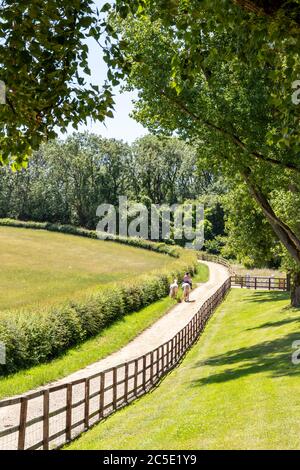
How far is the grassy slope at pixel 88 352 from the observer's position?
66.8ft

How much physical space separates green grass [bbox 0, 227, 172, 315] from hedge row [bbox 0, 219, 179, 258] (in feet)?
7.30

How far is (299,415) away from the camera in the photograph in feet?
42.0

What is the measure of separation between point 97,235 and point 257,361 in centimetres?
7631

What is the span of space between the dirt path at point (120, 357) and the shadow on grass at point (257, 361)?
4.40m

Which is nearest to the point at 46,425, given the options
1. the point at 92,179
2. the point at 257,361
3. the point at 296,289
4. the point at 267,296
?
the point at 257,361

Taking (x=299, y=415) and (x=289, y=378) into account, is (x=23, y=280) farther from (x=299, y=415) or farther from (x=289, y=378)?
(x=299, y=415)

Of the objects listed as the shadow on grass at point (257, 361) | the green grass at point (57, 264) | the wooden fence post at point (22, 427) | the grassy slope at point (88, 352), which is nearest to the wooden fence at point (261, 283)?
the green grass at point (57, 264)

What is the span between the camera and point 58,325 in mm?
26797

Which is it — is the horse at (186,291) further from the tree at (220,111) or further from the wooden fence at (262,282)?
the tree at (220,111)

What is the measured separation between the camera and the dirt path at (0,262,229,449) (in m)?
14.1

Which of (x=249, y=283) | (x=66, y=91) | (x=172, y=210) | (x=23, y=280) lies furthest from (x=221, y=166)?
(x=172, y=210)

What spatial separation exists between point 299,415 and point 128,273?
5318cm

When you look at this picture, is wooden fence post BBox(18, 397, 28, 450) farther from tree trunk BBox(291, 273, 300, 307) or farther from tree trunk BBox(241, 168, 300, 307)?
tree trunk BBox(291, 273, 300, 307)

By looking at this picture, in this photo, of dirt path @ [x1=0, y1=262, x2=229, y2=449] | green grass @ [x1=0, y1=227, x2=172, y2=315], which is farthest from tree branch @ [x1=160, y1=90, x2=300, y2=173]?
green grass @ [x1=0, y1=227, x2=172, y2=315]
